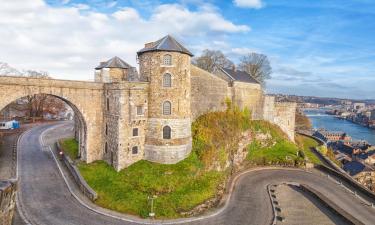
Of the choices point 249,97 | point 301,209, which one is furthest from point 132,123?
point 249,97

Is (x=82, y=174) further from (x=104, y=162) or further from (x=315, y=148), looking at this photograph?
(x=315, y=148)

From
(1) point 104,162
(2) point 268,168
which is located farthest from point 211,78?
(1) point 104,162

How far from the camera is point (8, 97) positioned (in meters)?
21.2

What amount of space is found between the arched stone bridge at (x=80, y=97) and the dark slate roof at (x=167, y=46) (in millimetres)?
6194

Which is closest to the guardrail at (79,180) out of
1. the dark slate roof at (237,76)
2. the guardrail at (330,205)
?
the guardrail at (330,205)

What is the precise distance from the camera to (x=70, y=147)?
31.0 m

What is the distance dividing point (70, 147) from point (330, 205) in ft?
88.6

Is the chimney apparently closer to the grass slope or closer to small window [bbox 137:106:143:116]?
small window [bbox 137:106:143:116]

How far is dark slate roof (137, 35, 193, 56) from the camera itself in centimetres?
2436

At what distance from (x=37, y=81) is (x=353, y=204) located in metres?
28.9

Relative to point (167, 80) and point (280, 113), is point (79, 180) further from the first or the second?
point (280, 113)

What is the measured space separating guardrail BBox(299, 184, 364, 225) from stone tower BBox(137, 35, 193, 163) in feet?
40.4

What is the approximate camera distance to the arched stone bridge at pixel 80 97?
21.3 meters

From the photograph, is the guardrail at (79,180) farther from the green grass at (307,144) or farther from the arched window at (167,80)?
the green grass at (307,144)
